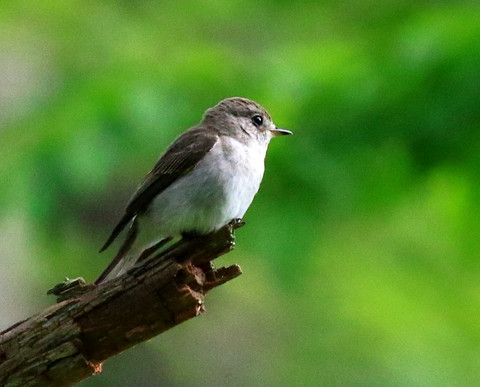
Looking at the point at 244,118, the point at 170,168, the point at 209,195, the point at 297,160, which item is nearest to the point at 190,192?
the point at 209,195

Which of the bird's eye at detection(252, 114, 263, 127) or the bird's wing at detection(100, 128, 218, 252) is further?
the bird's eye at detection(252, 114, 263, 127)

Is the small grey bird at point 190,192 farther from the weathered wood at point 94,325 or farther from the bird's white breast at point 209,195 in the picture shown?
the weathered wood at point 94,325

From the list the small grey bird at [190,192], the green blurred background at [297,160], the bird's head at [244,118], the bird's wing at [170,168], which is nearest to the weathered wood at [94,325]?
the small grey bird at [190,192]

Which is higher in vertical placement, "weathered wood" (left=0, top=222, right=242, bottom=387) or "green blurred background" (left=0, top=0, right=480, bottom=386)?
"green blurred background" (left=0, top=0, right=480, bottom=386)

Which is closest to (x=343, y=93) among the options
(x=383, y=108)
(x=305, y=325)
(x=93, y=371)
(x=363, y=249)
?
(x=383, y=108)

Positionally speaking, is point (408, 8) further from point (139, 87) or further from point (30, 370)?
point (30, 370)

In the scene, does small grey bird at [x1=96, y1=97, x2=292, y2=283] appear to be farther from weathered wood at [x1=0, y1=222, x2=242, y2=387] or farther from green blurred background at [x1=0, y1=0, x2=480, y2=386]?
weathered wood at [x1=0, y1=222, x2=242, y2=387]

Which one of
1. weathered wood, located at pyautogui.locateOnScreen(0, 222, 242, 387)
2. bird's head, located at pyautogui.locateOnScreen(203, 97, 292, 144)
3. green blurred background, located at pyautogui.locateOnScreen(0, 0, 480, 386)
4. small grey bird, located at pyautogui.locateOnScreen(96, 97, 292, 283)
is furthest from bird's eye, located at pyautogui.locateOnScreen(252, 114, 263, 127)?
weathered wood, located at pyautogui.locateOnScreen(0, 222, 242, 387)
